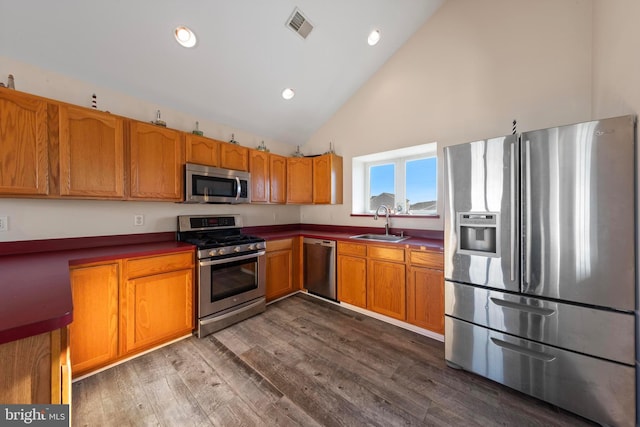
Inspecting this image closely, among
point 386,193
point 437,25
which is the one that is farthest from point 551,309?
point 437,25

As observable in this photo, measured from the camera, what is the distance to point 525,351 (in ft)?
5.30

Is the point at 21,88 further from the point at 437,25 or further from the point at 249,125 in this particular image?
the point at 437,25

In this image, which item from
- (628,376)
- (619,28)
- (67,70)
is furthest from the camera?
(67,70)

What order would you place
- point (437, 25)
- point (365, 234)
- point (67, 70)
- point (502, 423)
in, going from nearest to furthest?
point (502, 423) → point (67, 70) → point (437, 25) → point (365, 234)

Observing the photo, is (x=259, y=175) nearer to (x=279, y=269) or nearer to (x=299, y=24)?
(x=279, y=269)

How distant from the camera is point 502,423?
1443mm

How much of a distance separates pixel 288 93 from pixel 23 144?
8.27 feet

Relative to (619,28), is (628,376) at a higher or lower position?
lower

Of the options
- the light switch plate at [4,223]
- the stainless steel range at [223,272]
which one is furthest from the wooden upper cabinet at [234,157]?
the light switch plate at [4,223]

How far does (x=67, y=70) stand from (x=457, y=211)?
358cm

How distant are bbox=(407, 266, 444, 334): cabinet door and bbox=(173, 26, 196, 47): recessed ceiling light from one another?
3.09 metres

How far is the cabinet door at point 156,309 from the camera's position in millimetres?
1986

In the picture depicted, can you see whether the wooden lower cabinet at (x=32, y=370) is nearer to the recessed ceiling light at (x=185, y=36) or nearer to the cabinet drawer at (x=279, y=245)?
the cabinet drawer at (x=279, y=245)

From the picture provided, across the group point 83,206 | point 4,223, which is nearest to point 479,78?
point 83,206
